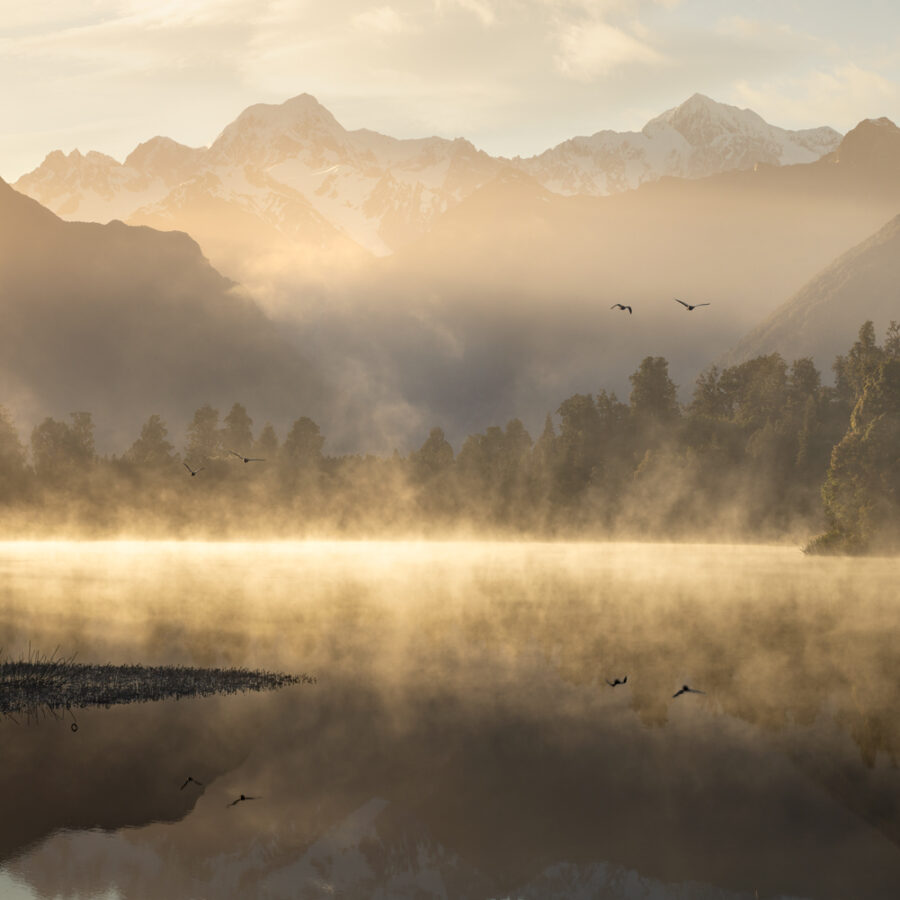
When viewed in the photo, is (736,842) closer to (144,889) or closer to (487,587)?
(144,889)

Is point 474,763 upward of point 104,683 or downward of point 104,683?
downward

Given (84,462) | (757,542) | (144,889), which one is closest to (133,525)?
(84,462)

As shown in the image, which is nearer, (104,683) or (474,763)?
(474,763)

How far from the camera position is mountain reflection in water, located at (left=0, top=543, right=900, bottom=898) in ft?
87.9

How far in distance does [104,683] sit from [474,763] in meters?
17.1

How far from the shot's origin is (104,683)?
42.4 m

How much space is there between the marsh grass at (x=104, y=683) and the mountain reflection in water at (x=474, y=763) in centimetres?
142

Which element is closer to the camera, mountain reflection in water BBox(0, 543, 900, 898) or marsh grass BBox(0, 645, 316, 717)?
mountain reflection in water BBox(0, 543, 900, 898)

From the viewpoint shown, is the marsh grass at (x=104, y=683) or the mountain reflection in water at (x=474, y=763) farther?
the marsh grass at (x=104, y=683)

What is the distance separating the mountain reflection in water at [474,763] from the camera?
87.9 feet

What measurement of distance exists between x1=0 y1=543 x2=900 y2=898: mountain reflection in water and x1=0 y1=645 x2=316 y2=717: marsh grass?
142 cm

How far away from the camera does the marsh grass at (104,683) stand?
39438 mm

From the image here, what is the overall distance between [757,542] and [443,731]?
14315cm

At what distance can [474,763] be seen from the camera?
115 ft
